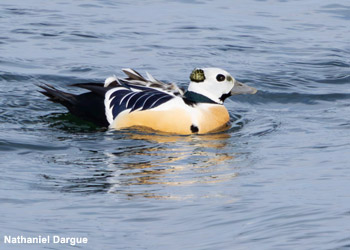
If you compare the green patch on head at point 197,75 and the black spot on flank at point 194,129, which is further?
the green patch on head at point 197,75

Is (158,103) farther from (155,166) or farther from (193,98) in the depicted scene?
(155,166)

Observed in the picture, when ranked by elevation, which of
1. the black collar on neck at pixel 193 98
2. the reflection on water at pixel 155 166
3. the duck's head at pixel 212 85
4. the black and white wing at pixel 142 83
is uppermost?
the black and white wing at pixel 142 83

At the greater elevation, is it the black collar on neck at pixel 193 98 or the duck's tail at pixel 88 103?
the duck's tail at pixel 88 103

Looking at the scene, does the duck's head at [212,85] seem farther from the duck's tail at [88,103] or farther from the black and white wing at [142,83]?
the duck's tail at [88,103]

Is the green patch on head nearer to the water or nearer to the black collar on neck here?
the black collar on neck

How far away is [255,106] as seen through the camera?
539 inches

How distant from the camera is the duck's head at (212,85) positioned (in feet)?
38.7

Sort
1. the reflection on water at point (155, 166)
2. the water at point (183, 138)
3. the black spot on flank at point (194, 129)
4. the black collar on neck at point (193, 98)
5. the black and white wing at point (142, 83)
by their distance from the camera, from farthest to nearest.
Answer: the black and white wing at point (142, 83)
the black collar on neck at point (193, 98)
the black spot on flank at point (194, 129)
the reflection on water at point (155, 166)
the water at point (183, 138)

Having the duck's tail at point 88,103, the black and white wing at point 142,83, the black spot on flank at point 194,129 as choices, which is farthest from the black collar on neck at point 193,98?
the duck's tail at point 88,103

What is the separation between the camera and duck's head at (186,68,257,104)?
11.8 metres

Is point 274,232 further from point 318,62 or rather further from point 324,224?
point 318,62

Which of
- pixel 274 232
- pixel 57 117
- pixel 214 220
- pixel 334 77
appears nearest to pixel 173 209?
pixel 214 220

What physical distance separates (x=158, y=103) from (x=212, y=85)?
0.75 meters

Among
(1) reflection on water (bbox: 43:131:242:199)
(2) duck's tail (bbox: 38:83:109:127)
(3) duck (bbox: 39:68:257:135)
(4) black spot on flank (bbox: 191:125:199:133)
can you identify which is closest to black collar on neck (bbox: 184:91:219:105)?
(3) duck (bbox: 39:68:257:135)
